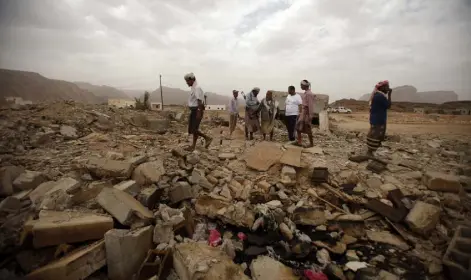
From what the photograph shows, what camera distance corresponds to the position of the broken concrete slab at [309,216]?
9.62 ft

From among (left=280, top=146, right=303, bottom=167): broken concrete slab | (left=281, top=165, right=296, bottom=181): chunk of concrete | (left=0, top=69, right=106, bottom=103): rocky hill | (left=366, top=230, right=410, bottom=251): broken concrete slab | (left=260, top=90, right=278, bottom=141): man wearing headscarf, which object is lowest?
(left=366, top=230, right=410, bottom=251): broken concrete slab

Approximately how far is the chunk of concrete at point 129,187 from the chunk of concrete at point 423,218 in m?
3.35

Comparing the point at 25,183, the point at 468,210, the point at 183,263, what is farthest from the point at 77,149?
the point at 468,210

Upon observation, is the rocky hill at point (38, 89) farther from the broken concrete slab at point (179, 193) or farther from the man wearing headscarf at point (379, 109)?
the man wearing headscarf at point (379, 109)

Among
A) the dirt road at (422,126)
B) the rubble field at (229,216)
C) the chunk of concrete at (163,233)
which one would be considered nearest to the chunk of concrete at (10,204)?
the rubble field at (229,216)

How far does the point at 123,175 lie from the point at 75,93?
68.5 m

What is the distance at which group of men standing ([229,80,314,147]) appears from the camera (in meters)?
5.15

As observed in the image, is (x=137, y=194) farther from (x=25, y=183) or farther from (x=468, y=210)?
(x=468, y=210)

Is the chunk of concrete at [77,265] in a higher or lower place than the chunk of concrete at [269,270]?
higher

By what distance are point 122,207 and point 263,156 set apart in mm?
2366

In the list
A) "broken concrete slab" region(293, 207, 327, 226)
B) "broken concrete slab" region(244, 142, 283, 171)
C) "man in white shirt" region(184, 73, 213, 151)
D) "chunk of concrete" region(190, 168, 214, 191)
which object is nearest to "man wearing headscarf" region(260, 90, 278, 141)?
"broken concrete slab" region(244, 142, 283, 171)

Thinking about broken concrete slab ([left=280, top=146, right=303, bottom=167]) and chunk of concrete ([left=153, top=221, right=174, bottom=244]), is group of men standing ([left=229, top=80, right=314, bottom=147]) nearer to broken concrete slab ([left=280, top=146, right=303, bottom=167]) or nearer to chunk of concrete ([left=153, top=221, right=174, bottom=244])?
broken concrete slab ([left=280, top=146, right=303, bottom=167])

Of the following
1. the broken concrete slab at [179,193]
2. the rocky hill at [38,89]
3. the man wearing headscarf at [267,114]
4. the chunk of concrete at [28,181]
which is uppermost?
the rocky hill at [38,89]

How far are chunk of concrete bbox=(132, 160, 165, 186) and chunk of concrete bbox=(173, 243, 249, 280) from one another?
1319 millimetres
